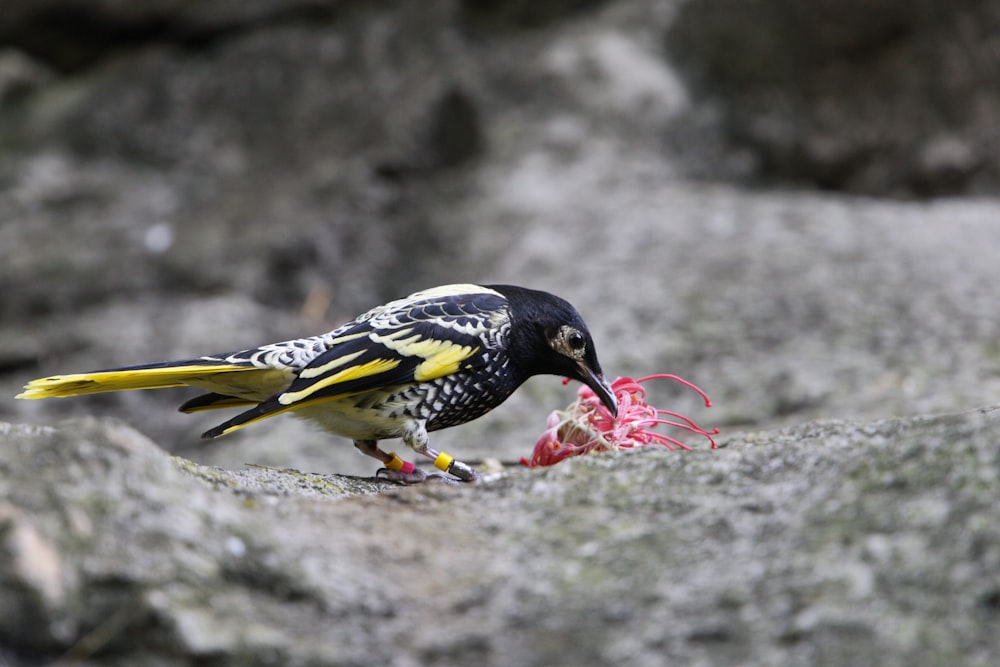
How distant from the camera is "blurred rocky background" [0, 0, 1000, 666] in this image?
6098 mm

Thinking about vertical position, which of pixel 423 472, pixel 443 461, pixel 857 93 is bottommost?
pixel 423 472

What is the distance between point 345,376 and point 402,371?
0.64 feet

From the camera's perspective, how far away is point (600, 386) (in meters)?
3.85

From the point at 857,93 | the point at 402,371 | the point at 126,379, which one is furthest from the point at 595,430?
the point at 857,93

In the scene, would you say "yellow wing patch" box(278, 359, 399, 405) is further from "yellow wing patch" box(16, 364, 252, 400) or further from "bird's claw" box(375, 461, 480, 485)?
"bird's claw" box(375, 461, 480, 485)

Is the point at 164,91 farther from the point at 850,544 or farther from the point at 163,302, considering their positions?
the point at 850,544

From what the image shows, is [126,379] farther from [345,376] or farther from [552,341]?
[552,341]

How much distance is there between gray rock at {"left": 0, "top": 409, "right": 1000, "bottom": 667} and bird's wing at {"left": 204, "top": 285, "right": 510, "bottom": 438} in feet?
2.81

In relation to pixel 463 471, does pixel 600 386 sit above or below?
above

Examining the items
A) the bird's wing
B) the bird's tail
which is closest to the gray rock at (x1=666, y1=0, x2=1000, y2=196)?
the bird's wing

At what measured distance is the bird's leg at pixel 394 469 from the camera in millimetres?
3826

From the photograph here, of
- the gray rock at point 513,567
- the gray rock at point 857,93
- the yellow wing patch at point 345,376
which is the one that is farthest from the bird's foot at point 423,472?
the gray rock at point 857,93

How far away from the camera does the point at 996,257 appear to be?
22.6 ft

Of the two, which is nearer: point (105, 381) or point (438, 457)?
point (105, 381)
